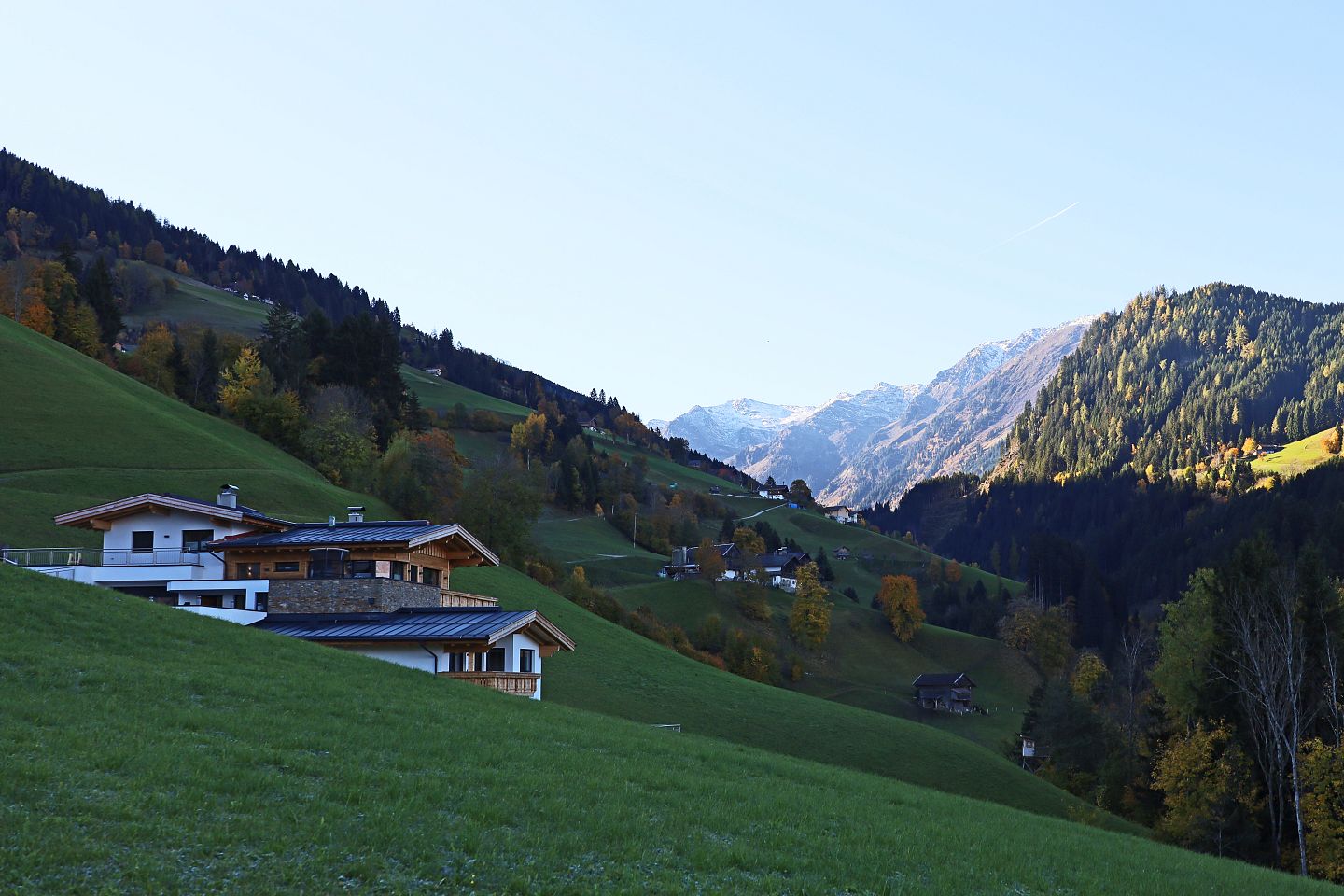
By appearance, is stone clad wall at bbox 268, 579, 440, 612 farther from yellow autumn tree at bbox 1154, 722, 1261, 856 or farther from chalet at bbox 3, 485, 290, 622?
yellow autumn tree at bbox 1154, 722, 1261, 856

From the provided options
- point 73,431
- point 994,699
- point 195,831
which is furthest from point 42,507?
point 994,699

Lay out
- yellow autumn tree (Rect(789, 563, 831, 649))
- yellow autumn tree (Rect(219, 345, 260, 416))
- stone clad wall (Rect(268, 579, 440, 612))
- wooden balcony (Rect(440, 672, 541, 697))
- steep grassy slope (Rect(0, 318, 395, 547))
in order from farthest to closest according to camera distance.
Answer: yellow autumn tree (Rect(789, 563, 831, 649)), yellow autumn tree (Rect(219, 345, 260, 416)), steep grassy slope (Rect(0, 318, 395, 547)), stone clad wall (Rect(268, 579, 440, 612)), wooden balcony (Rect(440, 672, 541, 697))

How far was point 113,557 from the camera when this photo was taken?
53750 millimetres

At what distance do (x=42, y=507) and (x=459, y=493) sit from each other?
41.2 metres

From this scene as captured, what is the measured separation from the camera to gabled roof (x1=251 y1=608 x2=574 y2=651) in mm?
43531

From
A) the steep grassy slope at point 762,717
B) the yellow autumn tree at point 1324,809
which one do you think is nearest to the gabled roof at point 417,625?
the steep grassy slope at point 762,717

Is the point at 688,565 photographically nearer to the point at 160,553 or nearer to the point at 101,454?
the point at 101,454

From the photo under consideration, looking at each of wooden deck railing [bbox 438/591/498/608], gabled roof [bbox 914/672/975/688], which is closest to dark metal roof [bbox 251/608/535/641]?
wooden deck railing [bbox 438/591/498/608]

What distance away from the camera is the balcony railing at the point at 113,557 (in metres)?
52.7

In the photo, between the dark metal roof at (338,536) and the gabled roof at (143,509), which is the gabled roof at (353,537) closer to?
the dark metal roof at (338,536)

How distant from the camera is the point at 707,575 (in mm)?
154250

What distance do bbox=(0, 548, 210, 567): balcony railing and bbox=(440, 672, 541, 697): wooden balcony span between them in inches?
677

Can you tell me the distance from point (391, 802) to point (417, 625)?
27.7m

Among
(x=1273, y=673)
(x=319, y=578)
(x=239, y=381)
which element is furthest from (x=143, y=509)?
(x=239, y=381)
